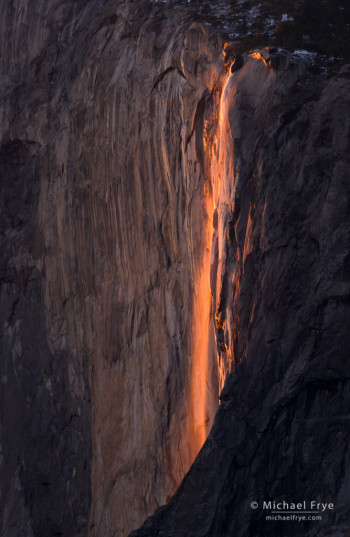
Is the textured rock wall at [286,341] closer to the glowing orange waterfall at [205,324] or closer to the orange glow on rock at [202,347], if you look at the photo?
the glowing orange waterfall at [205,324]

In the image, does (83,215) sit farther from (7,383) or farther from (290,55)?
(290,55)

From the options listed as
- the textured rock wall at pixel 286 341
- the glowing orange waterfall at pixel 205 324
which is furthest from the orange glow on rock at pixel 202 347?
the textured rock wall at pixel 286 341

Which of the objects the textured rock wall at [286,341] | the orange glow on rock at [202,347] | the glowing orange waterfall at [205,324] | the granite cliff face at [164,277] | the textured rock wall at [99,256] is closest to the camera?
the textured rock wall at [286,341]

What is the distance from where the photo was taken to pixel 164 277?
768 inches

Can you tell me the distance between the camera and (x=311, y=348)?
15031mm

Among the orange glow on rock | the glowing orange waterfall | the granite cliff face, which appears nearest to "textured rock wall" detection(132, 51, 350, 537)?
the granite cliff face

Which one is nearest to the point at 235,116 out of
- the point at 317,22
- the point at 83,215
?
the point at 317,22

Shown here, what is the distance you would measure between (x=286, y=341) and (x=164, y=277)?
4.64 meters

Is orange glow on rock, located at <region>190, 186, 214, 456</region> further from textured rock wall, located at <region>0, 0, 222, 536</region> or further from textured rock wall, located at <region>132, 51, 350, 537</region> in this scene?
textured rock wall, located at <region>132, 51, 350, 537</region>

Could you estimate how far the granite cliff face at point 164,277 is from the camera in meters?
14.9

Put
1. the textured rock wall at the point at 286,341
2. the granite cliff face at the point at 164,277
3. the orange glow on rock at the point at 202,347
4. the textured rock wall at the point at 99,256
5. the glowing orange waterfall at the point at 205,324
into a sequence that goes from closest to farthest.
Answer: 1. the textured rock wall at the point at 286,341
2. the granite cliff face at the point at 164,277
3. the glowing orange waterfall at the point at 205,324
4. the orange glow on rock at the point at 202,347
5. the textured rock wall at the point at 99,256

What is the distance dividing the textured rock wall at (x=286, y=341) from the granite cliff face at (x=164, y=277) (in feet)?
0.08

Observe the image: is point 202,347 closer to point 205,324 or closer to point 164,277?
point 205,324

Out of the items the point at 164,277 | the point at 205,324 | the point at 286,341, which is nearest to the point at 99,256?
the point at 164,277
